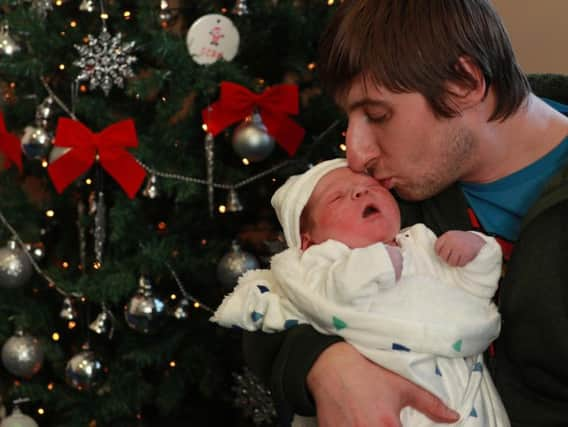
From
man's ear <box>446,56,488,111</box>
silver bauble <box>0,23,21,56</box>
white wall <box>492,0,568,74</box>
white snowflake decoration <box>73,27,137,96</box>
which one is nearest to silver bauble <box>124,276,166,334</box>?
white snowflake decoration <box>73,27,137,96</box>

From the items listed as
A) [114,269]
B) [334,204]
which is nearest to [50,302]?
[114,269]

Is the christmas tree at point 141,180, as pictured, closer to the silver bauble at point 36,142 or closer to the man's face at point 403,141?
the silver bauble at point 36,142

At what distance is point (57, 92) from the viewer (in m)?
2.61

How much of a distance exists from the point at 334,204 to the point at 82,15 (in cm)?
139

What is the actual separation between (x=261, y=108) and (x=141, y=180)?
41 centimetres

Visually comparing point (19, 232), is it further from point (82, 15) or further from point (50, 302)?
point (82, 15)

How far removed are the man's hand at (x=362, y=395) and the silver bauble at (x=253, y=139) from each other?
41.4 inches

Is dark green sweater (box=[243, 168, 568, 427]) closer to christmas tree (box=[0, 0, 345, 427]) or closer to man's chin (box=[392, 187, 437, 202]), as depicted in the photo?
man's chin (box=[392, 187, 437, 202])

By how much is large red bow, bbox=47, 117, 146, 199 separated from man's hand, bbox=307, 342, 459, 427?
1.20 metres

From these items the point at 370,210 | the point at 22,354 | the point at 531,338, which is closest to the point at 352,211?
the point at 370,210

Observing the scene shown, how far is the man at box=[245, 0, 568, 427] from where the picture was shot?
145cm

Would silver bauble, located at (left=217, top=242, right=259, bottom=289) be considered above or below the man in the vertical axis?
below

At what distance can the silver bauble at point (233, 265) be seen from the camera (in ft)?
8.15

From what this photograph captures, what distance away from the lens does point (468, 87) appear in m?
1.61
